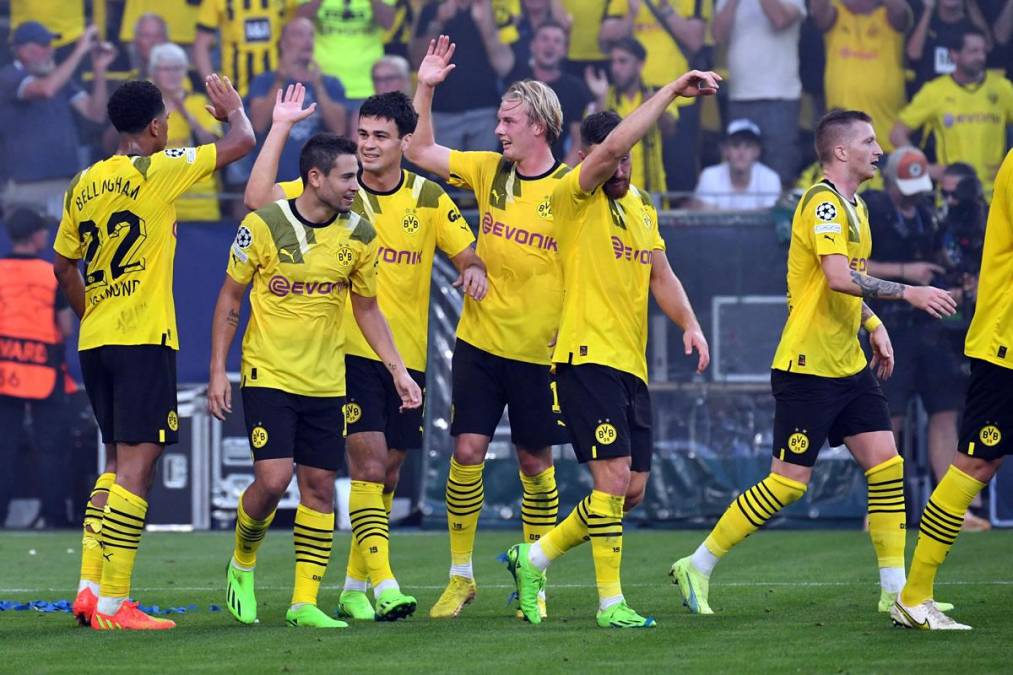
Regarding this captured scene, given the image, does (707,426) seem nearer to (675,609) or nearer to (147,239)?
(675,609)

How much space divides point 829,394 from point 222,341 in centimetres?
293

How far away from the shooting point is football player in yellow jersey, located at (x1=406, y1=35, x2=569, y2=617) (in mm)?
8859

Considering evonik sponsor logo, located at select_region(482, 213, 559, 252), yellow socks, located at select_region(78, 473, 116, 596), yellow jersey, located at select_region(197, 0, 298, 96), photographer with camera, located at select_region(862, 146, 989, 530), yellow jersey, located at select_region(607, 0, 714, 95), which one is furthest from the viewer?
yellow jersey, located at select_region(197, 0, 298, 96)

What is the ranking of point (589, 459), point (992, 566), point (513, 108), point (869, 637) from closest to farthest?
1. point (869, 637)
2. point (589, 459)
3. point (513, 108)
4. point (992, 566)

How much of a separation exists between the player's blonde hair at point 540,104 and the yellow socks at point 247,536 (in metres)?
2.31

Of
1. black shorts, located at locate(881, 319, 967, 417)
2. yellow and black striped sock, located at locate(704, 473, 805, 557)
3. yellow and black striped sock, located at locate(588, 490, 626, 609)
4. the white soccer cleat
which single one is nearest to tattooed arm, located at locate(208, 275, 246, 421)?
yellow and black striped sock, located at locate(588, 490, 626, 609)

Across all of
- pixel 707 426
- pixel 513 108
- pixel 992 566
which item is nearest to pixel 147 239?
pixel 513 108

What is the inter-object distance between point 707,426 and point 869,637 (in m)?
8.44

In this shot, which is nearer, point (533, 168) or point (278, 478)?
point (278, 478)

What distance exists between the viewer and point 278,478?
802 cm

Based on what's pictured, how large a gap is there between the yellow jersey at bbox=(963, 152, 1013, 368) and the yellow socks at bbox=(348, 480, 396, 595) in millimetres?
2883

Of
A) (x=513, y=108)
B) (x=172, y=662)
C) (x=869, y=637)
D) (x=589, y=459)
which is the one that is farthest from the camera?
(x=513, y=108)

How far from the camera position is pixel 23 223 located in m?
15.9

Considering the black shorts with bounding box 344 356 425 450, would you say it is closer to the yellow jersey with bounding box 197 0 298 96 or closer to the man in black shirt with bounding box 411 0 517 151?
the man in black shirt with bounding box 411 0 517 151
